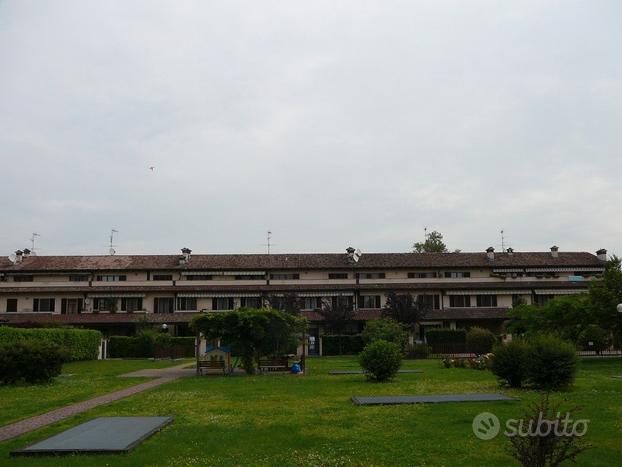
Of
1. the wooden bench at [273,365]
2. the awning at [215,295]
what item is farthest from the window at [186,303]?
the wooden bench at [273,365]

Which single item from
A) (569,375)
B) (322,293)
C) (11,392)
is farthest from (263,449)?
(322,293)

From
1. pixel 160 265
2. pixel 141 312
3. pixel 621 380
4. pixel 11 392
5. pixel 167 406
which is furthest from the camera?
pixel 160 265

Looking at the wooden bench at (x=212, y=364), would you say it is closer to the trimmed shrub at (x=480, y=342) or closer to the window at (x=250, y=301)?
the trimmed shrub at (x=480, y=342)

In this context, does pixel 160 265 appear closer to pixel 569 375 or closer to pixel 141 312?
pixel 141 312

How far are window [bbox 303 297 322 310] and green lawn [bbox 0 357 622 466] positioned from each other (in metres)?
35.4

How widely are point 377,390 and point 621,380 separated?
32.2 feet

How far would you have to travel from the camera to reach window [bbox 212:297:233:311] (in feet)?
189

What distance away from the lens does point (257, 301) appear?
57.9 meters

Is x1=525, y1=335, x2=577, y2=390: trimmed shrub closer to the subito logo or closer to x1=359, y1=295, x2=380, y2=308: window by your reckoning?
the subito logo

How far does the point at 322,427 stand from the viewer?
13.0 m

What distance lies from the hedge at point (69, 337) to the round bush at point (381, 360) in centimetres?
1647

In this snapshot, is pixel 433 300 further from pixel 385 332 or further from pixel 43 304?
pixel 43 304

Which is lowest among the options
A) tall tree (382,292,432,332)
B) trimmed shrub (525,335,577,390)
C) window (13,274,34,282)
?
trimmed shrub (525,335,577,390)

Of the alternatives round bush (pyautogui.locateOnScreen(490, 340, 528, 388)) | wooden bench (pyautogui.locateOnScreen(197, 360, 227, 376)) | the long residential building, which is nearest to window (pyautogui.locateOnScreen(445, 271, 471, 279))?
the long residential building
